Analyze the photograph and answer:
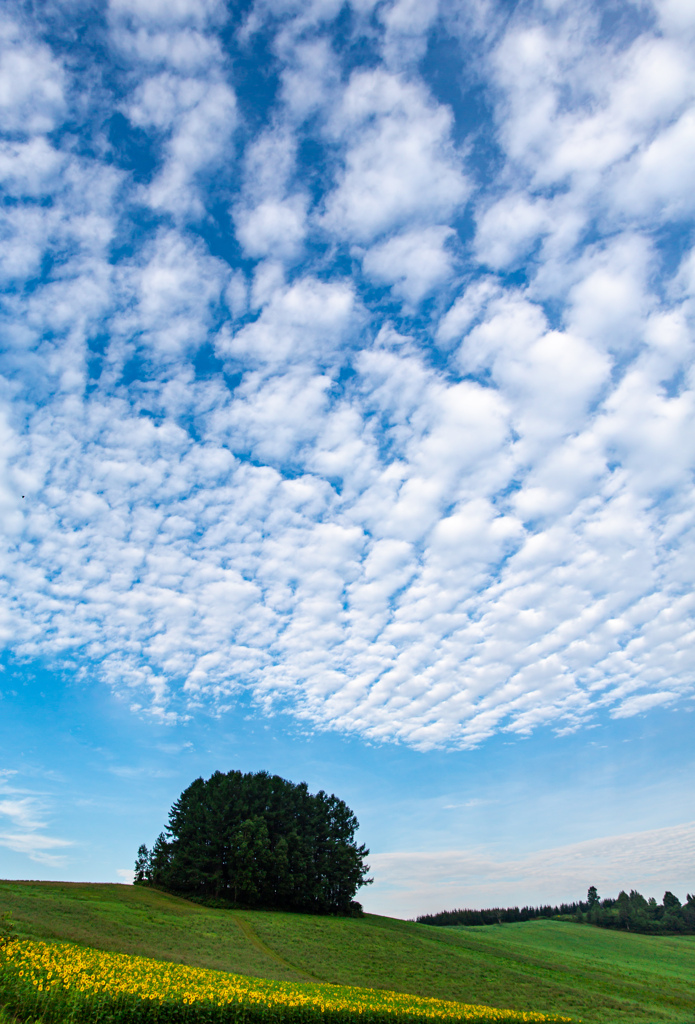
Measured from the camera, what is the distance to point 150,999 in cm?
1520

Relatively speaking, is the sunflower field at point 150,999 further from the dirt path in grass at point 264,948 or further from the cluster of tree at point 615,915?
the cluster of tree at point 615,915

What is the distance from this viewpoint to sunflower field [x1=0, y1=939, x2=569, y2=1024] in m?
14.0

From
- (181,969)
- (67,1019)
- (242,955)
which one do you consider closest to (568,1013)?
(242,955)

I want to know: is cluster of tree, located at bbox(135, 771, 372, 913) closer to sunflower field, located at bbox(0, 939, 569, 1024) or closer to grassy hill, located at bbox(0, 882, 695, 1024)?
grassy hill, located at bbox(0, 882, 695, 1024)

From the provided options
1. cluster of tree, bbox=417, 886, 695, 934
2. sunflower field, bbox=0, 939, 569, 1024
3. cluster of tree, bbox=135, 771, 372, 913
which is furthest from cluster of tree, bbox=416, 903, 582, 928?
sunflower field, bbox=0, 939, 569, 1024

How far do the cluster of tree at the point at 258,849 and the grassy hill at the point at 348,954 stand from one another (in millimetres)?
6129

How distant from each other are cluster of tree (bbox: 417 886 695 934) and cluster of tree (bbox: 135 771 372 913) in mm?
62299

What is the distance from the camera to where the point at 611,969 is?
58219mm

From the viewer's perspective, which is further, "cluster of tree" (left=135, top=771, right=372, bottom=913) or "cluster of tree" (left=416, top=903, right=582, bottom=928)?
"cluster of tree" (left=416, top=903, right=582, bottom=928)

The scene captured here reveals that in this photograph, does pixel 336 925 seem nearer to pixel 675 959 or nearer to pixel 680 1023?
pixel 680 1023

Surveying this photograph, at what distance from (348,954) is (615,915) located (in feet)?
373

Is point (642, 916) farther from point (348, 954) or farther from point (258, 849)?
point (348, 954)

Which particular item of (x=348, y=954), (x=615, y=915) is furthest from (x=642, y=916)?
(x=348, y=954)

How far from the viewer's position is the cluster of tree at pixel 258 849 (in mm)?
68312
